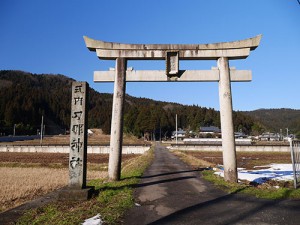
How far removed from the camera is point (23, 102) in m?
118

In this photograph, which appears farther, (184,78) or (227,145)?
(184,78)

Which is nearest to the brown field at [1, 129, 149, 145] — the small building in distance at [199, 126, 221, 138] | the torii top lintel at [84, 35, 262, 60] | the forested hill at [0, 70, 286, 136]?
the forested hill at [0, 70, 286, 136]

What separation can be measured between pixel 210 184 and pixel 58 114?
144047mm

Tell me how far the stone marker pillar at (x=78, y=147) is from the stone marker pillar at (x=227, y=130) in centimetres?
561

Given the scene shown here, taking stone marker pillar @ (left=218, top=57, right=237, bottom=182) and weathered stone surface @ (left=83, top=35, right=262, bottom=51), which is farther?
weathered stone surface @ (left=83, top=35, right=262, bottom=51)

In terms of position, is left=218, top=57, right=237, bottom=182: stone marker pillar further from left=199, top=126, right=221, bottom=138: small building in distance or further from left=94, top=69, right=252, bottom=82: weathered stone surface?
left=199, top=126, right=221, bottom=138: small building in distance

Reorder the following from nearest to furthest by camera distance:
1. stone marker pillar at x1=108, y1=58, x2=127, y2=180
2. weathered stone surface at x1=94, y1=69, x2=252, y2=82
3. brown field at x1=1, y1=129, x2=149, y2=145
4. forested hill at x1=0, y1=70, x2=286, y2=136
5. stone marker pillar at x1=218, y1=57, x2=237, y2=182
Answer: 1. stone marker pillar at x1=218, y1=57, x2=237, y2=182
2. stone marker pillar at x1=108, y1=58, x2=127, y2=180
3. weathered stone surface at x1=94, y1=69, x2=252, y2=82
4. brown field at x1=1, y1=129, x2=149, y2=145
5. forested hill at x1=0, y1=70, x2=286, y2=136

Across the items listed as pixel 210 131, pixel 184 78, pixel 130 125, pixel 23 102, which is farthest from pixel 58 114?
pixel 184 78

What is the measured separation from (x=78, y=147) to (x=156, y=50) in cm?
565

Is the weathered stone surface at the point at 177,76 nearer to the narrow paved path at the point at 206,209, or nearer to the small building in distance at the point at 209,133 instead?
the narrow paved path at the point at 206,209

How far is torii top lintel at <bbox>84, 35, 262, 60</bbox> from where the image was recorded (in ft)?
37.3

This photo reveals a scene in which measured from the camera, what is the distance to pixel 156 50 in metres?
11.6

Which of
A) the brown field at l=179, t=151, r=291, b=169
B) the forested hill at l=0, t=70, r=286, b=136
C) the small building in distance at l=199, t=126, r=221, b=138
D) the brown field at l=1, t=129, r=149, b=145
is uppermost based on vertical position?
the forested hill at l=0, t=70, r=286, b=136

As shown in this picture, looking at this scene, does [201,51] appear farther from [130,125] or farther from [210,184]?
[130,125]
